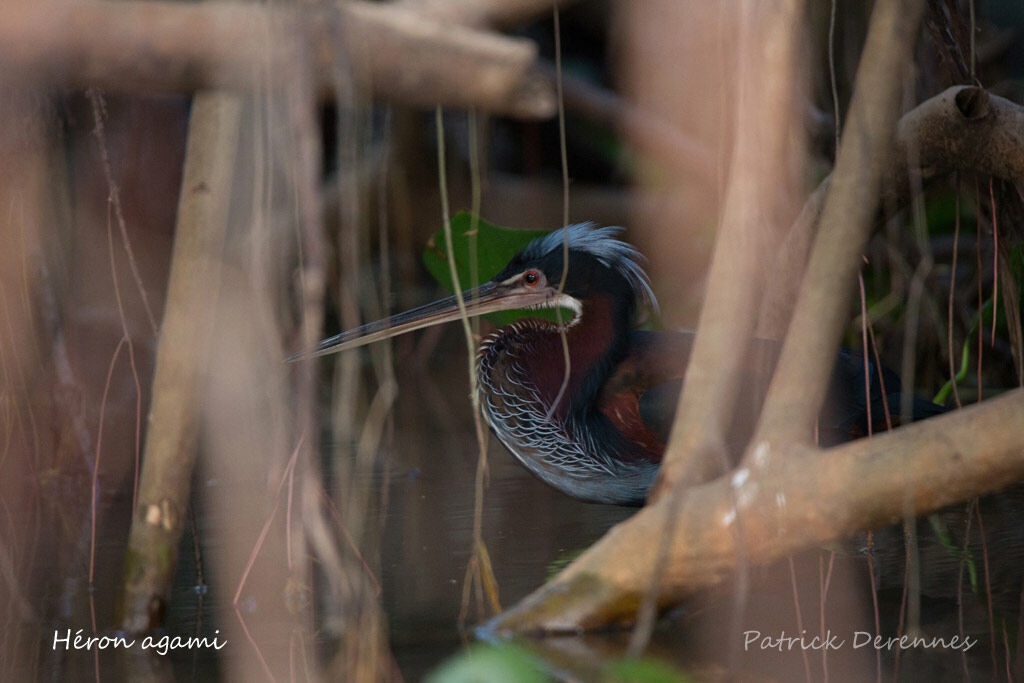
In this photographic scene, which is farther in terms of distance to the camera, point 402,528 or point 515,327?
point 515,327

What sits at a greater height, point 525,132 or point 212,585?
point 525,132

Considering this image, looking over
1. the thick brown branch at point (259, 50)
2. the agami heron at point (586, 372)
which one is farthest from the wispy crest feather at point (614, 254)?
the thick brown branch at point (259, 50)

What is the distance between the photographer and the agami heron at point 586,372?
3.16m

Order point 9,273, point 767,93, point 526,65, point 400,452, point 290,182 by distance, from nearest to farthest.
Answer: point 526,65, point 290,182, point 767,93, point 9,273, point 400,452

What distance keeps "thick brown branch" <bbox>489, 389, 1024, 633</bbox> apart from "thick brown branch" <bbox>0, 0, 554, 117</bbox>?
2.62 feet

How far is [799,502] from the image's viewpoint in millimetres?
1842

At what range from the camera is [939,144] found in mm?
2682

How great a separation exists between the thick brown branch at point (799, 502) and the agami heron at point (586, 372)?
1145 millimetres

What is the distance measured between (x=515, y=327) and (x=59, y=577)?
1.49 m

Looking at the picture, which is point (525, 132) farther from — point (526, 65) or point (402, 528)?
point (526, 65)

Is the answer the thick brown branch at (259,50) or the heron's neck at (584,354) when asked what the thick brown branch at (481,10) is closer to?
the thick brown branch at (259,50)

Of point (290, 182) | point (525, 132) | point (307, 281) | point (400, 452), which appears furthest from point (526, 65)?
point (525, 132)

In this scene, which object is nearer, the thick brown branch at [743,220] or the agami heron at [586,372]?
the thick brown branch at [743,220]

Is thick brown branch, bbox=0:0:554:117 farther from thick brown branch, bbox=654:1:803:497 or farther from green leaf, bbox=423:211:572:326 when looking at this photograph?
green leaf, bbox=423:211:572:326
